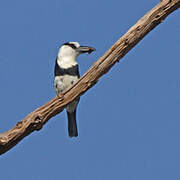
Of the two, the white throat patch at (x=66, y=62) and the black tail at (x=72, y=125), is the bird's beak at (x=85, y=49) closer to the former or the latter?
the white throat patch at (x=66, y=62)

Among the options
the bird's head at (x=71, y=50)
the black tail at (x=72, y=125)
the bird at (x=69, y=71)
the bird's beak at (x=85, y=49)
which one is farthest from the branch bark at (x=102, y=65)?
the black tail at (x=72, y=125)

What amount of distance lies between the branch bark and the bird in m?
1.68

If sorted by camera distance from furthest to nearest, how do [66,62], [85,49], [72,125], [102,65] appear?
[72,125] < [66,62] < [85,49] < [102,65]

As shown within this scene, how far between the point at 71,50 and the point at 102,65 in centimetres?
229

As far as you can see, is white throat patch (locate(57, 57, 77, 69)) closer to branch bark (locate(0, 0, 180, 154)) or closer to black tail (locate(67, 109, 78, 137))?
black tail (locate(67, 109, 78, 137))

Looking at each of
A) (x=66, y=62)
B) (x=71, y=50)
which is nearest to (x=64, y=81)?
(x=66, y=62)

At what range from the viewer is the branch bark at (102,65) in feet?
13.6

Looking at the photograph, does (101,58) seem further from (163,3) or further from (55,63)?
(55,63)

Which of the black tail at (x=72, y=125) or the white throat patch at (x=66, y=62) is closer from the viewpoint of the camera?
the white throat patch at (x=66, y=62)

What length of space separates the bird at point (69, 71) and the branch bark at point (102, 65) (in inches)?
66.0

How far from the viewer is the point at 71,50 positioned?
21.1 ft

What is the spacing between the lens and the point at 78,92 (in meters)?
4.31

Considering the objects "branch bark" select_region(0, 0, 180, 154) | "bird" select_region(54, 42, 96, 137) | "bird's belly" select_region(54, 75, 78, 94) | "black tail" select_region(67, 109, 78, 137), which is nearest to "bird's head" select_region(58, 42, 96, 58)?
"bird" select_region(54, 42, 96, 137)

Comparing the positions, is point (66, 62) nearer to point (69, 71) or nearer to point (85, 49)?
point (69, 71)
